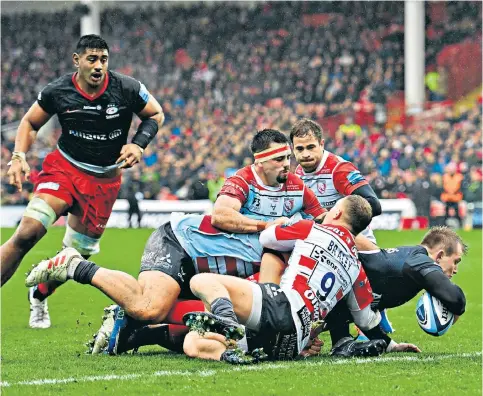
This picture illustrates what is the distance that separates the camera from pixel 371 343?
7.55 m

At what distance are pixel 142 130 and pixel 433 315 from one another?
3478 mm

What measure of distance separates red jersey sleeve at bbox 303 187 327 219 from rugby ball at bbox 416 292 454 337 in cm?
140

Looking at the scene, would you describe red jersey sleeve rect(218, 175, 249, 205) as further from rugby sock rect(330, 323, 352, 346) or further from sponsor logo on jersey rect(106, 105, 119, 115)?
sponsor logo on jersey rect(106, 105, 119, 115)

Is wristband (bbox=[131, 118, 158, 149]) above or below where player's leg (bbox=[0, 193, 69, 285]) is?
above

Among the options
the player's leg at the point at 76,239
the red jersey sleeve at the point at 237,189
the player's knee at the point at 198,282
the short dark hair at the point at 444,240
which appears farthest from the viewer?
the player's leg at the point at 76,239

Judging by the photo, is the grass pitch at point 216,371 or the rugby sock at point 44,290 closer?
the grass pitch at point 216,371

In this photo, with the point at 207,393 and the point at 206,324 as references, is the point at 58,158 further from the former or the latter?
the point at 207,393

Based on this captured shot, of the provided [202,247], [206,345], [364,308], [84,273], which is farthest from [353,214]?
[84,273]

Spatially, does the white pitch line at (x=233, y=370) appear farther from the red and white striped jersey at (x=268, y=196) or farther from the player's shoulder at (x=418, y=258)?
the red and white striped jersey at (x=268, y=196)

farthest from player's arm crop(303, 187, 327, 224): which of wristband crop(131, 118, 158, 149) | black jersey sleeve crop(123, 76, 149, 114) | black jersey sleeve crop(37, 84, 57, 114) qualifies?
black jersey sleeve crop(37, 84, 57, 114)

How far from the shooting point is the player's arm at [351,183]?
8.98 meters

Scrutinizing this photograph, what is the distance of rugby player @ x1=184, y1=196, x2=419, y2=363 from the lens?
7.14 metres

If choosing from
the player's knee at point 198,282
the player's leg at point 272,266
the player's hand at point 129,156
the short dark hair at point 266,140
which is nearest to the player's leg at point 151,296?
the player's knee at point 198,282

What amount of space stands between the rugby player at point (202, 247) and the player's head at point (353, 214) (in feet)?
1.94
